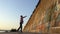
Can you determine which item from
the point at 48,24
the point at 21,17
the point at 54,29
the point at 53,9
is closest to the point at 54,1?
the point at 53,9

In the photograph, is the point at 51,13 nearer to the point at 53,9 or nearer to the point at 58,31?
the point at 53,9

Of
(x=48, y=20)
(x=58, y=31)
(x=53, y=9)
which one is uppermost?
(x=53, y=9)

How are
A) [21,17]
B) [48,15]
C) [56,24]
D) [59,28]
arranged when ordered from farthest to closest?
[21,17] < [48,15] < [56,24] < [59,28]

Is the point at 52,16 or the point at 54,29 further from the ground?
the point at 52,16

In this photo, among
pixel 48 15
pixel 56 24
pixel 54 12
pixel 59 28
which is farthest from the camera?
pixel 48 15

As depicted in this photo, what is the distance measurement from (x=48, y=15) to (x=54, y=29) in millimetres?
2088

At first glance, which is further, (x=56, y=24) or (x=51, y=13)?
(x=51, y=13)

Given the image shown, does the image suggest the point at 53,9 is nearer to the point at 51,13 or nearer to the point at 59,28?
the point at 51,13

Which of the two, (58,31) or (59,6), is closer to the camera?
(58,31)

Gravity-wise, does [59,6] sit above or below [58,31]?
above

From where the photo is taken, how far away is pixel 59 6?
8.62 meters

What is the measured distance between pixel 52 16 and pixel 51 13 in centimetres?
36

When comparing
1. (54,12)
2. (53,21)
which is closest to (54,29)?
(53,21)

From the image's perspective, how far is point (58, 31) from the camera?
24.5 feet
